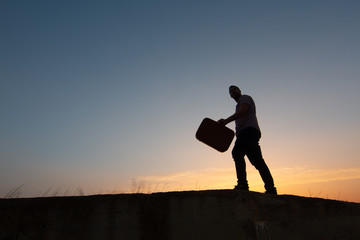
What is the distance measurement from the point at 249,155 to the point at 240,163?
15 cm

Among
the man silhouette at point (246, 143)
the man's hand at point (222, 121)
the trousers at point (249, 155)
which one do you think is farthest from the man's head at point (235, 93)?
the trousers at point (249, 155)

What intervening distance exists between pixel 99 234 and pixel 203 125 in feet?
6.00

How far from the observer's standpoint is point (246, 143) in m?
3.37

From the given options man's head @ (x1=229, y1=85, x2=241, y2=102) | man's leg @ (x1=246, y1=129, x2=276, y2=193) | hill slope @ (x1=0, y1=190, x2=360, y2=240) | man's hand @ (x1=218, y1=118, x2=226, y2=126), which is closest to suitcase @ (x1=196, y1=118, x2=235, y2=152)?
man's hand @ (x1=218, y1=118, x2=226, y2=126)

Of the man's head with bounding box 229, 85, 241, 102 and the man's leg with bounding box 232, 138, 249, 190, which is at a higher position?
the man's head with bounding box 229, 85, 241, 102

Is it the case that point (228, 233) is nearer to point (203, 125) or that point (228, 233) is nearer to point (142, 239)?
point (142, 239)

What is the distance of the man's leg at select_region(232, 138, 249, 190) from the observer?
130 inches

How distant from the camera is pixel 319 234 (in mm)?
2715

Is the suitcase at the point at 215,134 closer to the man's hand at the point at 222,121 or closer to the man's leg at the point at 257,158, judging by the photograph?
A: the man's hand at the point at 222,121

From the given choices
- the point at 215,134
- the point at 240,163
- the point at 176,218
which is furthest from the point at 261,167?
the point at 176,218

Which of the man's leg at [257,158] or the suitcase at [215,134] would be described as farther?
the suitcase at [215,134]

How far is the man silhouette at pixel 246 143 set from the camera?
3.24 metres

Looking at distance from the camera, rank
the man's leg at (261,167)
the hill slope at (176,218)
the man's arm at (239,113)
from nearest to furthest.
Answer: the hill slope at (176,218) → the man's leg at (261,167) → the man's arm at (239,113)

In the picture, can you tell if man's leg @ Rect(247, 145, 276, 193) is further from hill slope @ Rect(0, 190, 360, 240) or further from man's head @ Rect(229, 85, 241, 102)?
man's head @ Rect(229, 85, 241, 102)
